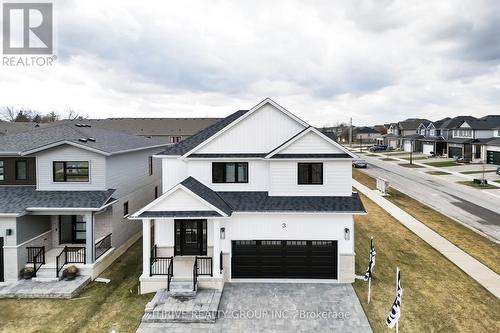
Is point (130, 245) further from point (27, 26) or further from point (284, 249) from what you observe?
point (27, 26)

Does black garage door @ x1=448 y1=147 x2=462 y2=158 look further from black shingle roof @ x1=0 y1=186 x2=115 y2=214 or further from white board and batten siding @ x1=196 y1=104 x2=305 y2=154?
black shingle roof @ x1=0 y1=186 x2=115 y2=214

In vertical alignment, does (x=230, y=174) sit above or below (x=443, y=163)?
below

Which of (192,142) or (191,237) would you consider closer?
(191,237)

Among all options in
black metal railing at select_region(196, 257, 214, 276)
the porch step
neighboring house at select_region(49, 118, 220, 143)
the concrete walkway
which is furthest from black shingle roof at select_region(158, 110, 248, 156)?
neighboring house at select_region(49, 118, 220, 143)

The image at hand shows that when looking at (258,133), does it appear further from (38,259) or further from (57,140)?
(38,259)

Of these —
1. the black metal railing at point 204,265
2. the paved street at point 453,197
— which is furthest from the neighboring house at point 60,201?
the paved street at point 453,197

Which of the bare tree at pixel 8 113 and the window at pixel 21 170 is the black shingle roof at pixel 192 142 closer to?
the window at pixel 21 170

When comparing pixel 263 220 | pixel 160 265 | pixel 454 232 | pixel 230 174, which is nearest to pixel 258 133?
pixel 230 174

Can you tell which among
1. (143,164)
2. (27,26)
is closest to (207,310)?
(143,164)
